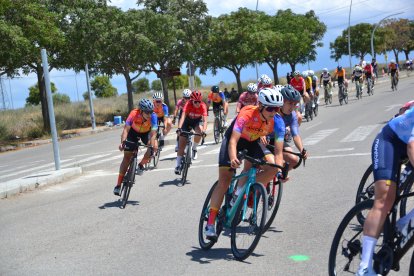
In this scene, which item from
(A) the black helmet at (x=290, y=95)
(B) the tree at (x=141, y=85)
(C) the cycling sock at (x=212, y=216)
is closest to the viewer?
(C) the cycling sock at (x=212, y=216)

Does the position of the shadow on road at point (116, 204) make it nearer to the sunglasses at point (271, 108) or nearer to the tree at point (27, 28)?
the sunglasses at point (271, 108)

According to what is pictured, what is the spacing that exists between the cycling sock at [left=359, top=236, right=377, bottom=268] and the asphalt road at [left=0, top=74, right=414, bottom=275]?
102cm

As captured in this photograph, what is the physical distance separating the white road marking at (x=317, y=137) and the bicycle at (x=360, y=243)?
38.1 ft

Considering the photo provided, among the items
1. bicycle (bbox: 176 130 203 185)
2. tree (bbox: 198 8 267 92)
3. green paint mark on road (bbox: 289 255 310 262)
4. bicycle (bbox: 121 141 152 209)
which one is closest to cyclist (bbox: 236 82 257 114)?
bicycle (bbox: 176 130 203 185)

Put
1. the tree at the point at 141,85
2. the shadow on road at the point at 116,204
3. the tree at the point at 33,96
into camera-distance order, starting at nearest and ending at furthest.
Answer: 1. the shadow on road at the point at 116,204
2. the tree at the point at 33,96
3. the tree at the point at 141,85

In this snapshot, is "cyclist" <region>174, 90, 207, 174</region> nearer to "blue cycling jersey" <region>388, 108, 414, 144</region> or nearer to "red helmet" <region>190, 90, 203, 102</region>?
"red helmet" <region>190, 90, 203, 102</region>

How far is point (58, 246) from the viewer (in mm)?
7504

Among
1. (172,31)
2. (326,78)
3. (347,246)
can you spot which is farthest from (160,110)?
(172,31)

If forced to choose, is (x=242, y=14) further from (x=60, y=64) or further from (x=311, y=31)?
(x=60, y=64)

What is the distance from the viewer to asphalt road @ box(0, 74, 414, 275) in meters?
6.20

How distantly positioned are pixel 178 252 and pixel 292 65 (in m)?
77.5

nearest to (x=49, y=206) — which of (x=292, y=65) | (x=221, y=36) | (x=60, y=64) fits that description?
(x=60, y=64)

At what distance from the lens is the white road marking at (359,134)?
16289 mm

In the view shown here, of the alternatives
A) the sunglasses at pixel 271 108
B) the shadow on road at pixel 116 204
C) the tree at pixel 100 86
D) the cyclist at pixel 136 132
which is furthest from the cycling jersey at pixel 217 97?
the tree at pixel 100 86
